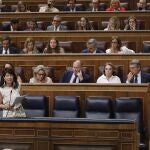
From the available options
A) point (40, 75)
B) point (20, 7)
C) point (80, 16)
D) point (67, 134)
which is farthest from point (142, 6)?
point (67, 134)

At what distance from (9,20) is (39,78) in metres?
1.73

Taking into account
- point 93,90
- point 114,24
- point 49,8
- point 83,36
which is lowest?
point 93,90

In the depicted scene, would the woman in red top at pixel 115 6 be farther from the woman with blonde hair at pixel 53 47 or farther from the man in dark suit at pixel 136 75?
the man in dark suit at pixel 136 75

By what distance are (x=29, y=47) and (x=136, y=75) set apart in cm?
104

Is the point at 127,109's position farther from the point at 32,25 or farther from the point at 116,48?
the point at 32,25

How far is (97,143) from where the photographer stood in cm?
269

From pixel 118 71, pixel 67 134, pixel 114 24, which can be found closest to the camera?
pixel 67 134

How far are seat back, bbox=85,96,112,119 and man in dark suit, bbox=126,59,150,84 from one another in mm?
502

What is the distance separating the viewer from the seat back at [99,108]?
337 cm

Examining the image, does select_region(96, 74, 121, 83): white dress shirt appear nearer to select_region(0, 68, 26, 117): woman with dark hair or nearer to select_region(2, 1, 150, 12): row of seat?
select_region(0, 68, 26, 117): woman with dark hair

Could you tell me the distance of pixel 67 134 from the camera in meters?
2.72

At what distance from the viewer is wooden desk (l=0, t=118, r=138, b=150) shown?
2.67 meters

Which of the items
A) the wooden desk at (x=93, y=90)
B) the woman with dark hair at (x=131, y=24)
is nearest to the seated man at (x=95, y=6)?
the woman with dark hair at (x=131, y=24)

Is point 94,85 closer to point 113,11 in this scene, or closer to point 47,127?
point 47,127
